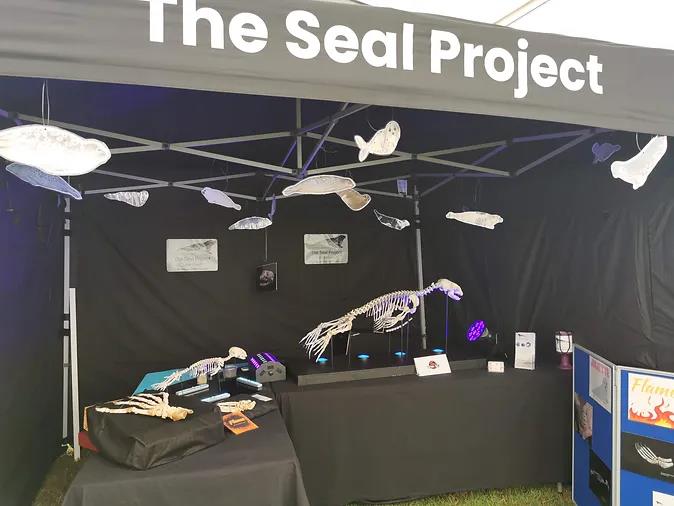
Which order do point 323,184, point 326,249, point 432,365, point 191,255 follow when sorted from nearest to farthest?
point 323,184
point 432,365
point 191,255
point 326,249

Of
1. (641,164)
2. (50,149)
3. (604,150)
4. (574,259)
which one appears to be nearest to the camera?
(50,149)

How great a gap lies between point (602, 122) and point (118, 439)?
74.6 inches

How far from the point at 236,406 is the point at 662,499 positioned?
198 centimetres

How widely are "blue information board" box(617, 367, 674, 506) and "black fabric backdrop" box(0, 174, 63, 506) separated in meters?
2.99

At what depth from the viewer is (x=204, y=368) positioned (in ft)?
8.29

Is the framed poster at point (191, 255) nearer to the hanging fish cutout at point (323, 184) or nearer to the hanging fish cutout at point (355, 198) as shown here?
the hanging fish cutout at point (355, 198)

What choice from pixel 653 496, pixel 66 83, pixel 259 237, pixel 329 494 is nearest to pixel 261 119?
pixel 66 83

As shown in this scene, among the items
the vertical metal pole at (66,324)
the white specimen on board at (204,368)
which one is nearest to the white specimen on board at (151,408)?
the white specimen on board at (204,368)

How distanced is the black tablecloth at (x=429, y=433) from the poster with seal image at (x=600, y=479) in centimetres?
36

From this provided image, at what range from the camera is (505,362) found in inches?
115

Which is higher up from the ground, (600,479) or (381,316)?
(381,316)

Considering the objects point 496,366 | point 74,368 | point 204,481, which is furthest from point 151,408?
point 496,366

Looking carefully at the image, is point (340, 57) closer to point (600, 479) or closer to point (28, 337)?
point (600, 479)

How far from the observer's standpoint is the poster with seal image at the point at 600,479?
2168 mm
